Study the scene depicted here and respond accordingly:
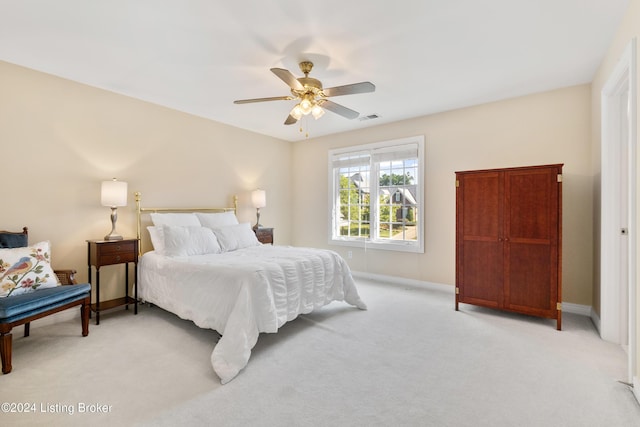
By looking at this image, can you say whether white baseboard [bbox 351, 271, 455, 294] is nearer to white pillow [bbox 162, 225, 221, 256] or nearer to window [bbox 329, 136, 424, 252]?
window [bbox 329, 136, 424, 252]

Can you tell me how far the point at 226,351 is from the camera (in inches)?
89.7

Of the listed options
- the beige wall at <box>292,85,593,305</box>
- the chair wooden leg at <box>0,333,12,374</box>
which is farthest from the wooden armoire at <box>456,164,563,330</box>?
the chair wooden leg at <box>0,333,12,374</box>

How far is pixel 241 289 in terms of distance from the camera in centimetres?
250

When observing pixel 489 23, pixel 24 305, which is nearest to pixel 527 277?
pixel 489 23

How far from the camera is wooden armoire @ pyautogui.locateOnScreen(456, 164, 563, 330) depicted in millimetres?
3072

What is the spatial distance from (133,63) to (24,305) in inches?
91.6

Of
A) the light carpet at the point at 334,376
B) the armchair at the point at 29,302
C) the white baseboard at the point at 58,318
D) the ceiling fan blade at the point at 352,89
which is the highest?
the ceiling fan blade at the point at 352,89

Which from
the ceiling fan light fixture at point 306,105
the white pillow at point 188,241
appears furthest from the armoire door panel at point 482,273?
the white pillow at point 188,241

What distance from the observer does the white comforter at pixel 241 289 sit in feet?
7.79

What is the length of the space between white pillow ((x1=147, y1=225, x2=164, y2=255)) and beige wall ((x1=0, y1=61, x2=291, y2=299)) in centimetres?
36

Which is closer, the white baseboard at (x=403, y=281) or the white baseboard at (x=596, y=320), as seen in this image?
the white baseboard at (x=596, y=320)

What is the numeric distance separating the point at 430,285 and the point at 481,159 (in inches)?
78.1

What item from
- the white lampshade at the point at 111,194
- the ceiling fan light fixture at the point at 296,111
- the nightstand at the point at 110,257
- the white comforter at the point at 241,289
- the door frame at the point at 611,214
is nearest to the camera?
the white comforter at the point at 241,289

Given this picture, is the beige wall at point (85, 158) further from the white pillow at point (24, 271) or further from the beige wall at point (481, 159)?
the beige wall at point (481, 159)
